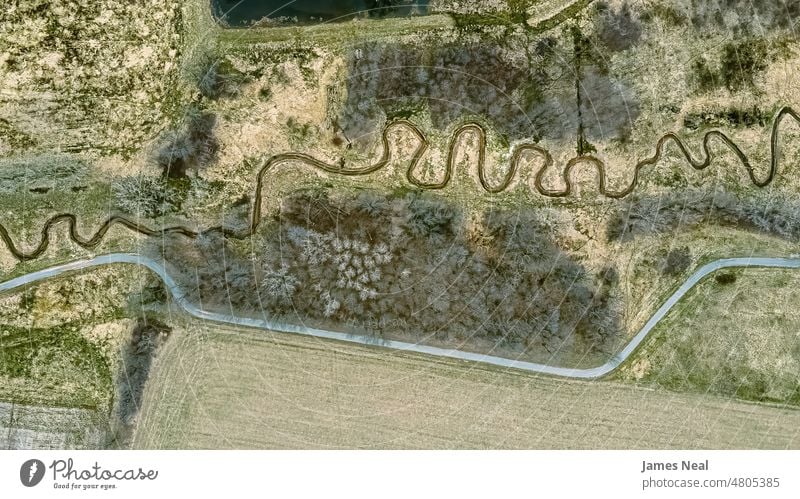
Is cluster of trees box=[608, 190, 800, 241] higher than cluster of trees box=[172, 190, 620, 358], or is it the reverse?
cluster of trees box=[608, 190, 800, 241]

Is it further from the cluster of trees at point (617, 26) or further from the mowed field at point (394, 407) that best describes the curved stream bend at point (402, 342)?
the cluster of trees at point (617, 26)

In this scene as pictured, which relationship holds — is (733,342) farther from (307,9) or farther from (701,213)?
(307,9)

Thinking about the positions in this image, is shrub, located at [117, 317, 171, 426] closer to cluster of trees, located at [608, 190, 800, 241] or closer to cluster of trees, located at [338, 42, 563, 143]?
cluster of trees, located at [338, 42, 563, 143]

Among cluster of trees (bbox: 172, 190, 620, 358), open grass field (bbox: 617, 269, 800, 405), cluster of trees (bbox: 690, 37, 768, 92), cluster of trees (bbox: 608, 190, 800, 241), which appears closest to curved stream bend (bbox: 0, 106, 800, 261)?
cluster of trees (bbox: 608, 190, 800, 241)

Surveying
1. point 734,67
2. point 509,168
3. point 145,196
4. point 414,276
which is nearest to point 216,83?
point 145,196

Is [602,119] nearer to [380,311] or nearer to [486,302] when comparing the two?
[486,302]

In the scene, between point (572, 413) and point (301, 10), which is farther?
point (301, 10)
